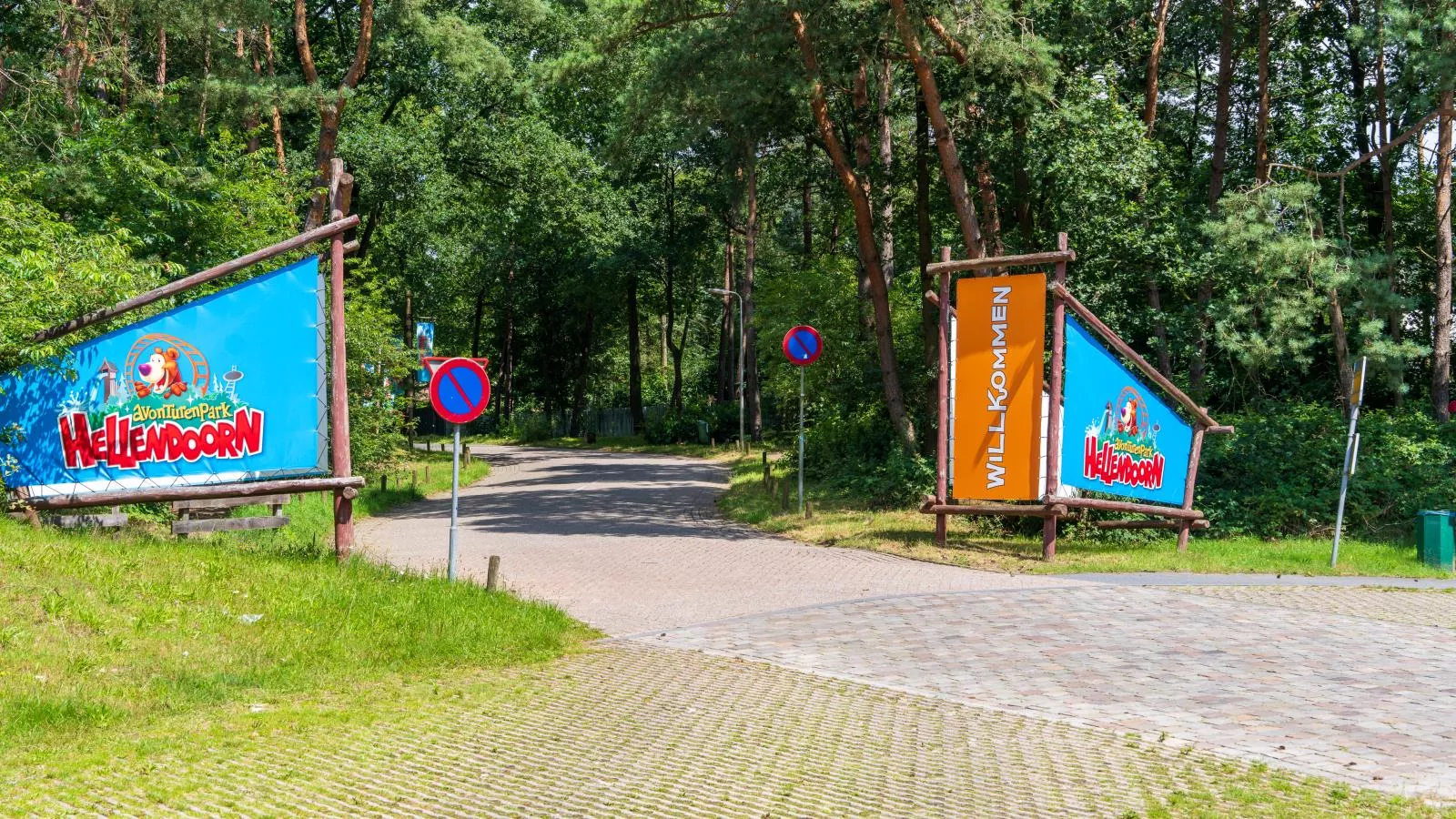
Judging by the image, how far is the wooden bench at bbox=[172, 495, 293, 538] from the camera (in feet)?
45.1

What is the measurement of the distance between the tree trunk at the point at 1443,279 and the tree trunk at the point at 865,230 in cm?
891

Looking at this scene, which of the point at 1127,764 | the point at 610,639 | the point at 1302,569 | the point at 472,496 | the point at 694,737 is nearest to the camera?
the point at 1127,764

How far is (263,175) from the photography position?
2281 cm

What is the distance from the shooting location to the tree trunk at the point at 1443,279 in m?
20.6

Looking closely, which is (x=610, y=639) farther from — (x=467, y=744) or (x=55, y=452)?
(x=55, y=452)

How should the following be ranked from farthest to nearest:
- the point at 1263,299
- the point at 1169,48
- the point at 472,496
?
the point at 1169,48 < the point at 472,496 < the point at 1263,299

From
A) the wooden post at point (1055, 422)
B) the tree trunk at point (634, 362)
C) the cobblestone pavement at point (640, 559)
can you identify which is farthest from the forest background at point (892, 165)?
the tree trunk at point (634, 362)

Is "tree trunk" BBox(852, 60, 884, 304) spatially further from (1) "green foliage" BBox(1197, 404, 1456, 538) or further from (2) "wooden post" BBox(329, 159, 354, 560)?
(2) "wooden post" BBox(329, 159, 354, 560)

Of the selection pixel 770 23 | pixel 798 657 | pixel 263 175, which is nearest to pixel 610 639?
pixel 798 657

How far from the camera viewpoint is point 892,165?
24141 millimetres

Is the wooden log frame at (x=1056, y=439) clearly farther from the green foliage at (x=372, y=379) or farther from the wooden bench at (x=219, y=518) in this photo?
the green foliage at (x=372, y=379)

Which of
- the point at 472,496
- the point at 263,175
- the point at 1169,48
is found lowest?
the point at 472,496

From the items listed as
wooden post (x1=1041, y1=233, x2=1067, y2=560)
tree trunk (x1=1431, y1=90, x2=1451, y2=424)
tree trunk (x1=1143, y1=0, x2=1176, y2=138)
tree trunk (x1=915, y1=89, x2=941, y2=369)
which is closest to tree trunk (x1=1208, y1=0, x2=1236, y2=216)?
tree trunk (x1=1143, y1=0, x2=1176, y2=138)

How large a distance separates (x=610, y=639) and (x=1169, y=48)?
24.6 m
